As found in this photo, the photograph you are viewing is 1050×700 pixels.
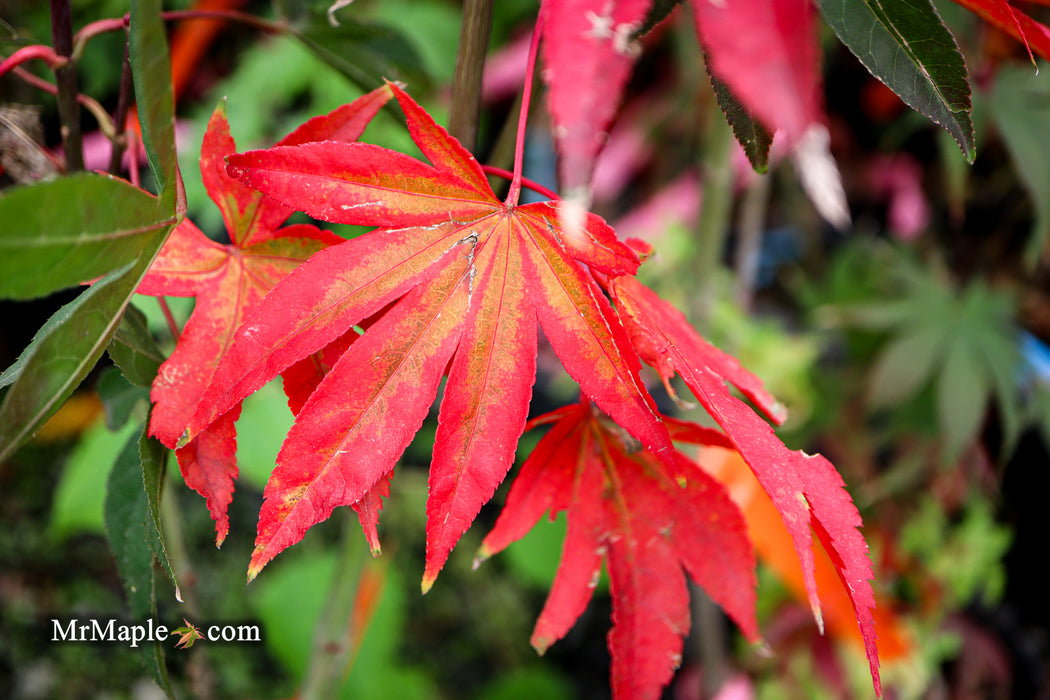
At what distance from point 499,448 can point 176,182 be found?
6.7 inches

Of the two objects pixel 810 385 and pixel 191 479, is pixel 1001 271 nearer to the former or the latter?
pixel 810 385

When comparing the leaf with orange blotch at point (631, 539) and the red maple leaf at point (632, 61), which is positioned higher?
the red maple leaf at point (632, 61)

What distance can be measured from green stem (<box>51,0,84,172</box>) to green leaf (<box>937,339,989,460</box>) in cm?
93

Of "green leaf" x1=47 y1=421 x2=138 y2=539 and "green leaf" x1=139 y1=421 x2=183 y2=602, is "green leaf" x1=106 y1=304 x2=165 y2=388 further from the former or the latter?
"green leaf" x1=47 y1=421 x2=138 y2=539

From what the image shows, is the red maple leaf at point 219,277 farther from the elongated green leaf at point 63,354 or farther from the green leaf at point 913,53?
the green leaf at point 913,53

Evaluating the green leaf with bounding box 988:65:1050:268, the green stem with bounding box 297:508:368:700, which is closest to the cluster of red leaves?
the green stem with bounding box 297:508:368:700

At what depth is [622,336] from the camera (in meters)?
0.27

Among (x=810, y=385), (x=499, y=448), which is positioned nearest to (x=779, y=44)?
(x=499, y=448)

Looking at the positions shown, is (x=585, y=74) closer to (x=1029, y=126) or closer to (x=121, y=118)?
(x=121, y=118)

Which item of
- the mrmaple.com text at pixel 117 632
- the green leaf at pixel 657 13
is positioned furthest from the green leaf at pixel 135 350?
the green leaf at pixel 657 13

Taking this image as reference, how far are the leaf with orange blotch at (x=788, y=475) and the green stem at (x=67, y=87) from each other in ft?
0.99

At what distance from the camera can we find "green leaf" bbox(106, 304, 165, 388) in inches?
12.0

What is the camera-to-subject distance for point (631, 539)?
347mm

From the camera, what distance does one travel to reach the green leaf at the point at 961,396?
2.81 feet
